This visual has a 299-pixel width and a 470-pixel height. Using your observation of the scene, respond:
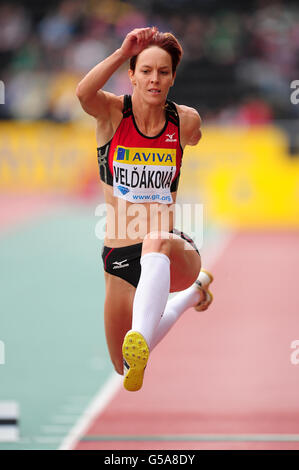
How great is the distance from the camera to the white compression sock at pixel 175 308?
506 cm

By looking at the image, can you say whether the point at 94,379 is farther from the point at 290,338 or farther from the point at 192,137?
the point at 192,137

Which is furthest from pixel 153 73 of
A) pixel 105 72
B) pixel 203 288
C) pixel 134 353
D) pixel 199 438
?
pixel 199 438

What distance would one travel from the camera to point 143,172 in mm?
4848

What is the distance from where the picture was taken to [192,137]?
5.05 m

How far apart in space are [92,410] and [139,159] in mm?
2984


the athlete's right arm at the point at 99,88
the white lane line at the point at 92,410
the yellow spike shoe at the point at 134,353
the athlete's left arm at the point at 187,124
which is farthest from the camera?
the white lane line at the point at 92,410

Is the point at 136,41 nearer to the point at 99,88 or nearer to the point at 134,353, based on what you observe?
the point at 99,88

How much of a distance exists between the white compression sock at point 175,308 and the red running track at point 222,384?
1141 mm

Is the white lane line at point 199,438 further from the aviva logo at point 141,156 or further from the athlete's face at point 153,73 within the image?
the athlete's face at point 153,73

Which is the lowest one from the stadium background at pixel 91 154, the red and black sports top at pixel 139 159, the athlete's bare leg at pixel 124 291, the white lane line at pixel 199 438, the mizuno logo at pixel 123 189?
the white lane line at pixel 199 438

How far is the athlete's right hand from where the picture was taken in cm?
445

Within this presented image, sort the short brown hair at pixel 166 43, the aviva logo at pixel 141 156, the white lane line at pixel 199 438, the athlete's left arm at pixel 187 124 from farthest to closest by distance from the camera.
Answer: the white lane line at pixel 199 438, the athlete's left arm at pixel 187 124, the aviva logo at pixel 141 156, the short brown hair at pixel 166 43

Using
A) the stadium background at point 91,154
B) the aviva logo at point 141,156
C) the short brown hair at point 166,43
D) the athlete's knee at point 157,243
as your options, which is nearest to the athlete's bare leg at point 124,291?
the athlete's knee at point 157,243

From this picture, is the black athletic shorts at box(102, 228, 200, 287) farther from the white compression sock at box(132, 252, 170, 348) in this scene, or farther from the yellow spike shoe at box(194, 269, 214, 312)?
the yellow spike shoe at box(194, 269, 214, 312)
